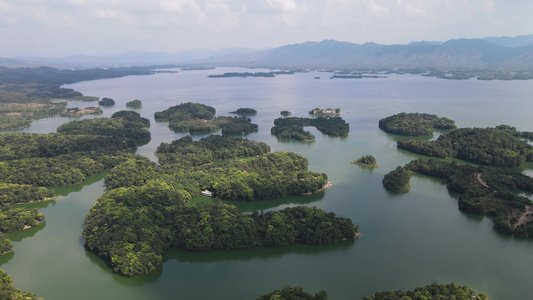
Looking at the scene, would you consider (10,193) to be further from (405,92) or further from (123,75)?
(123,75)

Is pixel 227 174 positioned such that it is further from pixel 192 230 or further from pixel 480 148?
pixel 480 148

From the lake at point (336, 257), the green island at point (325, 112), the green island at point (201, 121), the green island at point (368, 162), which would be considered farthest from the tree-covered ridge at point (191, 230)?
the green island at point (325, 112)

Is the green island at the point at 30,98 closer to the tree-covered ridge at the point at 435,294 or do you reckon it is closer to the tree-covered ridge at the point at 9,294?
the tree-covered ridge at the point at 9,294

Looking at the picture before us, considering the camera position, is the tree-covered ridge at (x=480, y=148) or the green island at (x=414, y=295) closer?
the green island at (x=414, y=295)

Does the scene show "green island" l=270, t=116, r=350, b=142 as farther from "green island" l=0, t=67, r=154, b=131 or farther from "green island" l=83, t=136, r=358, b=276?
"green island" l=0, t=67, r=154, b=131

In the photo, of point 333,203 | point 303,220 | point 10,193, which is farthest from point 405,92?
point 10,193

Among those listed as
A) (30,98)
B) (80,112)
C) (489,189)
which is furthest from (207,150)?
(30,98)

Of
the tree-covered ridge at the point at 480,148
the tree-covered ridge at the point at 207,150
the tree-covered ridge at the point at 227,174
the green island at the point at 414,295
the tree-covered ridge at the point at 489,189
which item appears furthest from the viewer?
the tree-covered ridge at the point at 207,150
